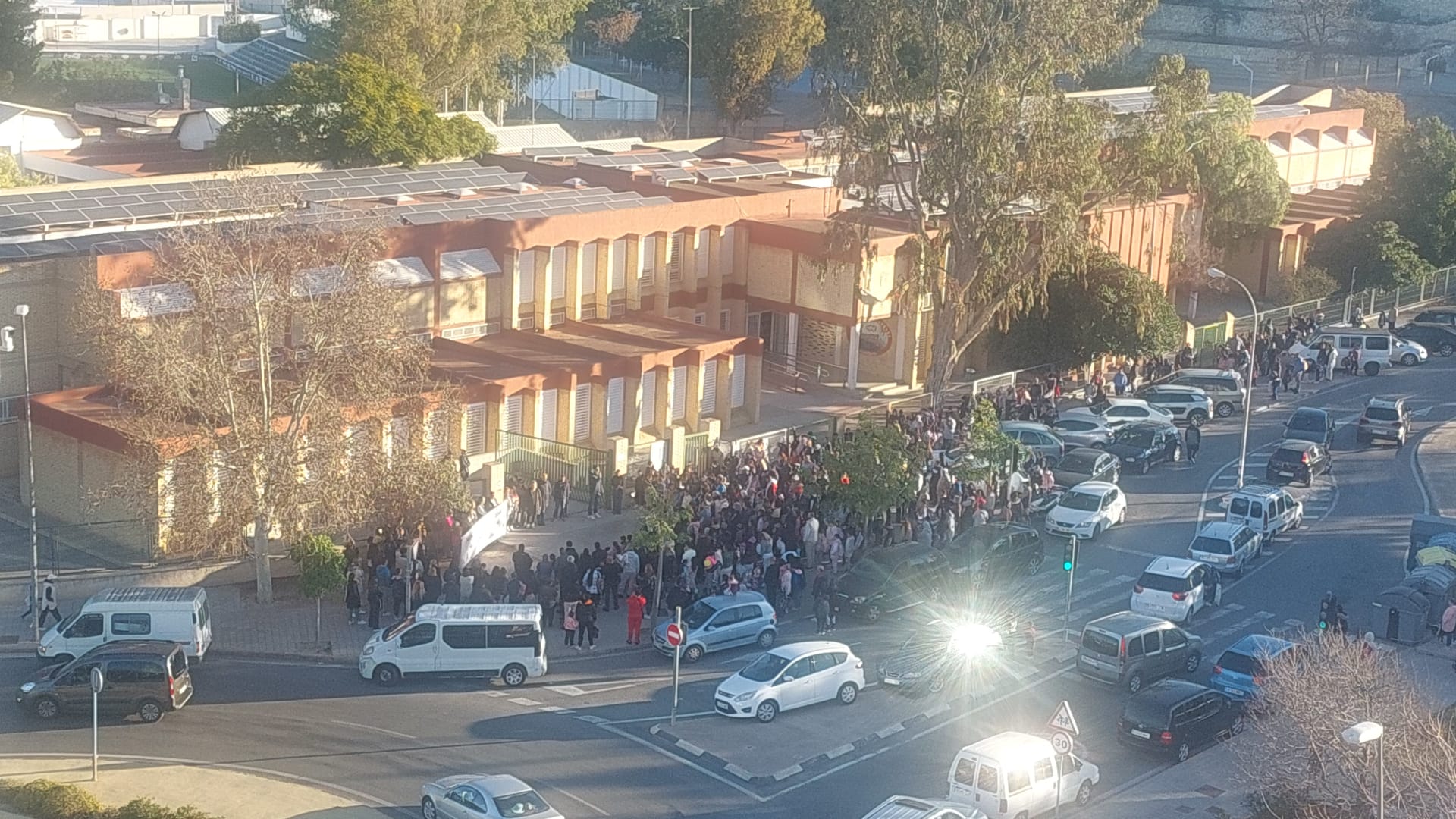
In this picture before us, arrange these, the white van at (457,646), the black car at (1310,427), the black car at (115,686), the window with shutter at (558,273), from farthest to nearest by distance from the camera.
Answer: the black car at (1310,427)
the window with shutter at (558,273)
the white van at (457,646)
the black car at (115,686)

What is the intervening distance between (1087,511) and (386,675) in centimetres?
1638

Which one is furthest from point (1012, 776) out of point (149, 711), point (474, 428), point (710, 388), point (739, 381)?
point (739, 381)

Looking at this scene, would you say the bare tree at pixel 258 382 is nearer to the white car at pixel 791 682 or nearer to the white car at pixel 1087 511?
the white car at pixel 791 682

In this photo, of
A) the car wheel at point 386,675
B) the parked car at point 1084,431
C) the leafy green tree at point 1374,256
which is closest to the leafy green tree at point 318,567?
the car wheel at point 386,675

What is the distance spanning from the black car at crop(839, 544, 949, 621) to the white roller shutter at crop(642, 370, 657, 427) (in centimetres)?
1077

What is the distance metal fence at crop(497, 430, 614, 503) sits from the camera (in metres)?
39.3

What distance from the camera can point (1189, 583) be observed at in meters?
33.4

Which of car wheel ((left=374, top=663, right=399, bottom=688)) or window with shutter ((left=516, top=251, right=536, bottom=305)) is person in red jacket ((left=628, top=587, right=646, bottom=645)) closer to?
car wheel ((left=374, top=663, right=399, bottom=688))

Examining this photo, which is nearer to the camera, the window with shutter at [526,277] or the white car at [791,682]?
the white car at [791,682]

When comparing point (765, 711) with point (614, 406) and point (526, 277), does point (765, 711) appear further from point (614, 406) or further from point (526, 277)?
point (526, 277)

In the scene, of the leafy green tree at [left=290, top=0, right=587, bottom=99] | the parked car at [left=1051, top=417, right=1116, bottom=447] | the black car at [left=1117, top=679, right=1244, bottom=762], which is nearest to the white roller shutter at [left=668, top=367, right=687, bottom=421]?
the parked car at [left=1051, top=417, right=1116, bottom=447]

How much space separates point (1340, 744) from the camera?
71.9 feet

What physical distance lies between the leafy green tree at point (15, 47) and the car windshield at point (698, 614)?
64915mm

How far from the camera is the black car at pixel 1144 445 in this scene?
43438mm
